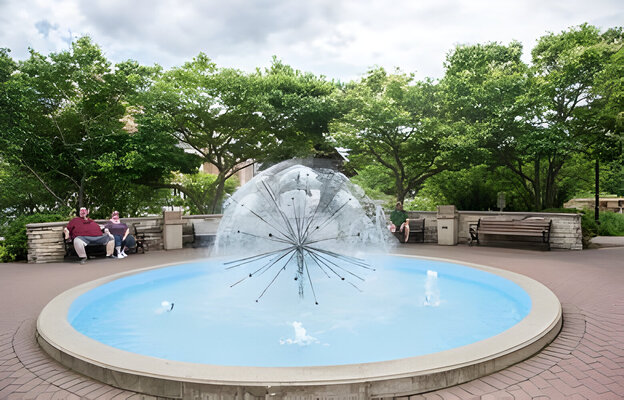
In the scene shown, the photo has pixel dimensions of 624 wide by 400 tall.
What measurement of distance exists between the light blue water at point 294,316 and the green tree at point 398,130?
1168 cm

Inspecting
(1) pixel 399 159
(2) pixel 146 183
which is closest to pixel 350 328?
(1) pixel 399 159

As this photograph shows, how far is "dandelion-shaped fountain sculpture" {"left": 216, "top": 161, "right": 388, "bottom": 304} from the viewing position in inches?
332

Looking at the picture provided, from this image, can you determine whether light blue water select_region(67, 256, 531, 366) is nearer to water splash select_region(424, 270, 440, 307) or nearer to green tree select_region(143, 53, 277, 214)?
water splash select_region(424, 270, 440, 307)

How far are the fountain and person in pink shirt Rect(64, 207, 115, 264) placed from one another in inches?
121

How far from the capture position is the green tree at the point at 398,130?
63.3 feet

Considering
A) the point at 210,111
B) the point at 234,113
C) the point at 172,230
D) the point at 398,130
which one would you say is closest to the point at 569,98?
the point at 398,130

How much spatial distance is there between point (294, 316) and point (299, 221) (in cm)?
229

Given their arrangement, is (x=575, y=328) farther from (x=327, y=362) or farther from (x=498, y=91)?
(x=498, y=91)

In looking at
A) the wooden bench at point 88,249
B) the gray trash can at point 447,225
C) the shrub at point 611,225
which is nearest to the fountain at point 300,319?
the wooden bench at point 88,249

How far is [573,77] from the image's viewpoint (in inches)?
681

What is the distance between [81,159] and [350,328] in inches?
630

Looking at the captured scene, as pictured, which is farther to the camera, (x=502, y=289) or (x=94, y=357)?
(x=502, y=289)

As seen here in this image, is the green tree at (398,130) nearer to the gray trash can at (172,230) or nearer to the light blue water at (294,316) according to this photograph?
the gray trash can at (172,230)

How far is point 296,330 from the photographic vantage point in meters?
5.52
